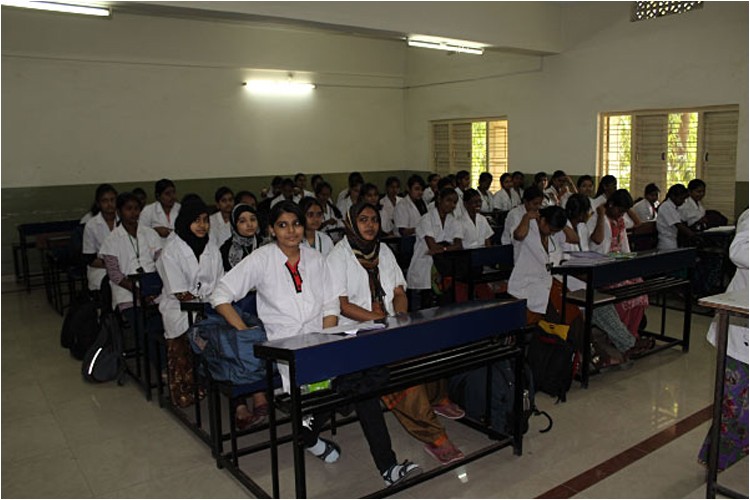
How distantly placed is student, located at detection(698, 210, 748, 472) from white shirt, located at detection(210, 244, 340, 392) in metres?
1.92

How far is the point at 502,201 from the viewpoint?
902cm

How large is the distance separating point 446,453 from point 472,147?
784 cm

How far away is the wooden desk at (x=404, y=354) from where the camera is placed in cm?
268

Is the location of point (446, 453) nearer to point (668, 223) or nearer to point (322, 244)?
point (322, 244)

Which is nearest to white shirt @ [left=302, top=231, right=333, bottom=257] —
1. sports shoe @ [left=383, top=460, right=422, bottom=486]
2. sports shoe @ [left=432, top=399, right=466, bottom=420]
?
sports shoe @ [left=432, top=399, right=466, bottom=420]

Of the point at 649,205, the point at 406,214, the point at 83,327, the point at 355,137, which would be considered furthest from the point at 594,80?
the point at 83,327

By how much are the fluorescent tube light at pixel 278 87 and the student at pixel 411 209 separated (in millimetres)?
3377

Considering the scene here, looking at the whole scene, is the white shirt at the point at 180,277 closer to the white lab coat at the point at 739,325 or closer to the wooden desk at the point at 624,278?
the wooden desk at the point at 624,278

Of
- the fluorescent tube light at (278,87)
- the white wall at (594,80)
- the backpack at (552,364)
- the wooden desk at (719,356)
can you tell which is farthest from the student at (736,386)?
the fluorescent tube light at (278,87)

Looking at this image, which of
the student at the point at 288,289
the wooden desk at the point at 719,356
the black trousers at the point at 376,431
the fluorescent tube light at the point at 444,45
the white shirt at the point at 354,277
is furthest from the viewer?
the fluorescent tube light at the point at 444,45

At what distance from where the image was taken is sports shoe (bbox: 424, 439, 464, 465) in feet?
11.1

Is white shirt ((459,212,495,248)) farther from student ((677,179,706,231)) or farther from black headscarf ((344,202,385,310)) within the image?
black headscarf ((344,202,385,310))

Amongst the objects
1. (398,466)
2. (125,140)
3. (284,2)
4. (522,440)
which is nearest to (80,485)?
(398,466)

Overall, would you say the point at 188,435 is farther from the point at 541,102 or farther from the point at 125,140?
the point at 541,102
